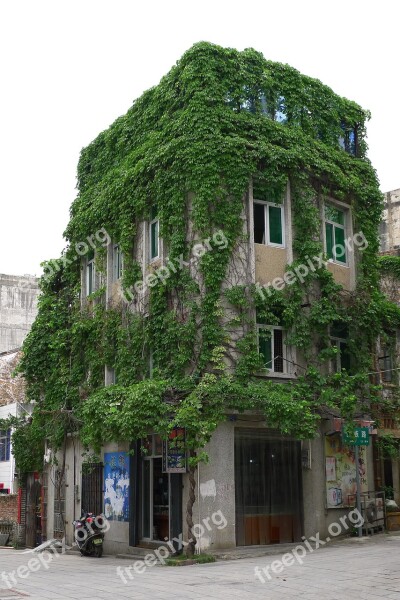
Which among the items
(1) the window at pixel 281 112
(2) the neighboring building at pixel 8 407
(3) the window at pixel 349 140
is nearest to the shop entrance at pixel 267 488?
(1) the window at pixel 281 112

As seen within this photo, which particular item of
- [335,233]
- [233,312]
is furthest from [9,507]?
[335,233]

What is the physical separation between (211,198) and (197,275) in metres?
1.92

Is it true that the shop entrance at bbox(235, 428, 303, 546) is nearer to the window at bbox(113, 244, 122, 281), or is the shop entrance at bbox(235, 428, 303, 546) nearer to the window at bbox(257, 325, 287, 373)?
the window at bbox(257, 325, 287, 373)

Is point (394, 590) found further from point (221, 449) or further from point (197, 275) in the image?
point (197, 275)

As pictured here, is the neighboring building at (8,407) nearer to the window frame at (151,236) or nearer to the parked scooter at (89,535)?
the parked scooter at (89,535)

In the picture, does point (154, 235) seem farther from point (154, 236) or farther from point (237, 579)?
point (237, 579)

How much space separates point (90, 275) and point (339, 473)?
35.0 ft

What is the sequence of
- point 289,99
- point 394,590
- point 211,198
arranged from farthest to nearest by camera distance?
point 289,99 < point 211,198 < point 394,590

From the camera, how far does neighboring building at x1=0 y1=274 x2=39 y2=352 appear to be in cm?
4697

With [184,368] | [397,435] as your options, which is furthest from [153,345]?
[397,435]

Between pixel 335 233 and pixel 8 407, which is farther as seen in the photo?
pixel 8 407

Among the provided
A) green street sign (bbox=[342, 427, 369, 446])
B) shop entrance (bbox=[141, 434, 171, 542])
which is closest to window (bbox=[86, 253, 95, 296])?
shop entrance (bbox=[141, 434, 171, 542])

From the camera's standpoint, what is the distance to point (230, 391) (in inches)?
701

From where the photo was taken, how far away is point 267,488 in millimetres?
19203
